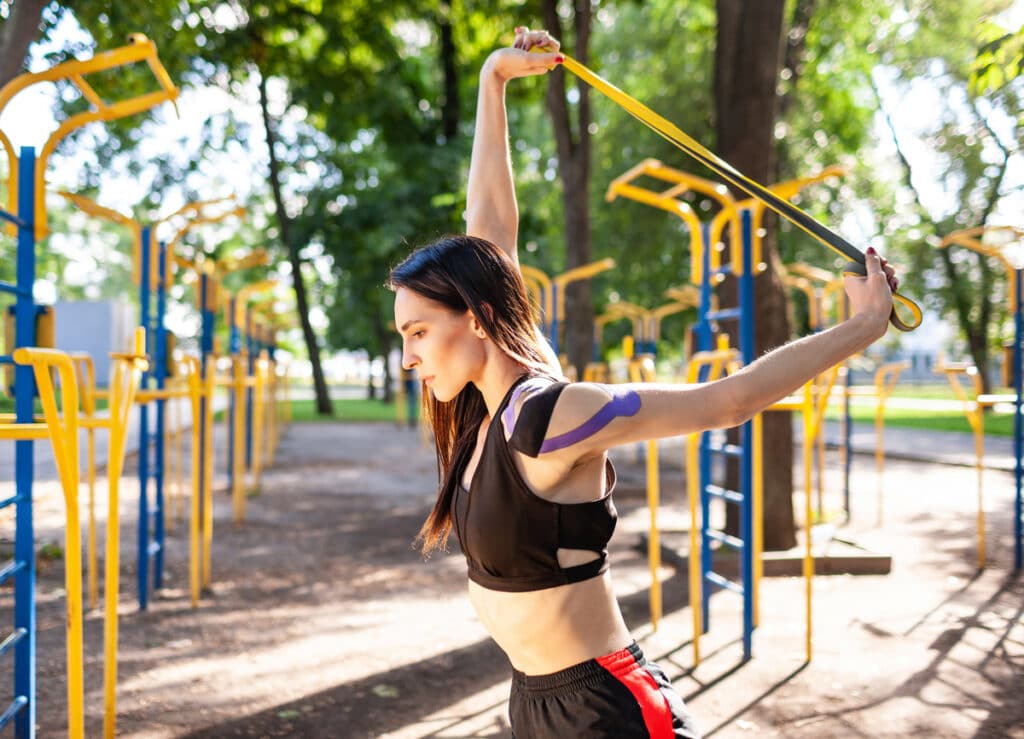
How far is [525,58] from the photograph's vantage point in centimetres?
192

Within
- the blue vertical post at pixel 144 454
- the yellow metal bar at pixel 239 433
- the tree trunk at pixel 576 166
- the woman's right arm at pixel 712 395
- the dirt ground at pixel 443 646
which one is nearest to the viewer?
the woman's right arm at pixel 712 395

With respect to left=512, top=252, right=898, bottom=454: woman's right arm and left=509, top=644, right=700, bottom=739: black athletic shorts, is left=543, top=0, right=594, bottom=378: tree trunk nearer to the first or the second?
left=509, top=644, right=700, bottom=739: black athletic shorts

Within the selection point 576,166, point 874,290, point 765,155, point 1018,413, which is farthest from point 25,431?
point 576,166

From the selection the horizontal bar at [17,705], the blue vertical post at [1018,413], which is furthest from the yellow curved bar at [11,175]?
the blue vertical post at [1018,413]

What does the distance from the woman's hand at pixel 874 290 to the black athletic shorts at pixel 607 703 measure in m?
0.67

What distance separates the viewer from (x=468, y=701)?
4168 millimetres

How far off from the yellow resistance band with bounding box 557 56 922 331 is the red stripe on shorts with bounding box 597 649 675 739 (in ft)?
2.25

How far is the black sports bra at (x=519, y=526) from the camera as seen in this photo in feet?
4.91

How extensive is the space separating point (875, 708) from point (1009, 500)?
23.8 ft

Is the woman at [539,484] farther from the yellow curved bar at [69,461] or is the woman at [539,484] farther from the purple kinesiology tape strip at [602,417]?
the yellow curved bar at [69,461]

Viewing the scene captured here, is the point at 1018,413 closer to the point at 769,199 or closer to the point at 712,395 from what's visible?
the point at 769,199

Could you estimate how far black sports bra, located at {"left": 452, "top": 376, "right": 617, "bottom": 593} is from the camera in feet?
4.91

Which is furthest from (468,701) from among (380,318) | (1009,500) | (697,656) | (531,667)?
(380,318)

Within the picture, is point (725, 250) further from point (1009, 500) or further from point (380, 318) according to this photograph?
point (380, 318)
